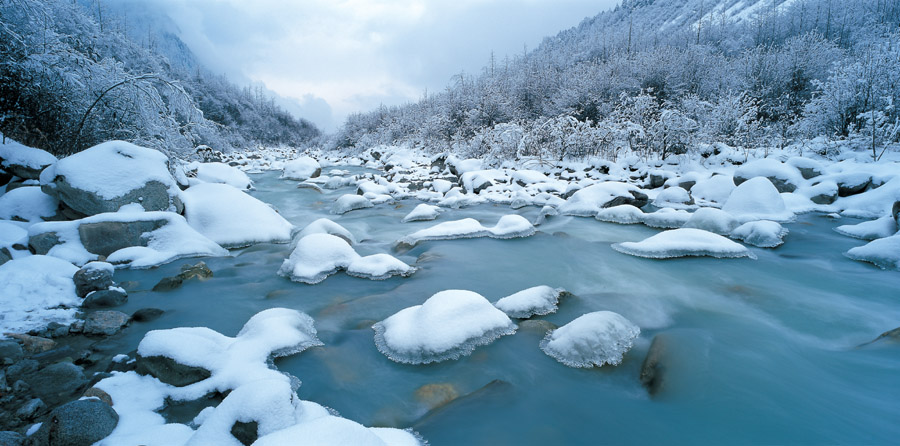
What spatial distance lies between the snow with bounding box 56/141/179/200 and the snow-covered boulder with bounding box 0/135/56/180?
1.29 metres

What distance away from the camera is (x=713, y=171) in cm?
1013

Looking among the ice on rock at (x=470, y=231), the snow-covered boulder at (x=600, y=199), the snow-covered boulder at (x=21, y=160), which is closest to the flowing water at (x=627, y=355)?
the ice on rock at (x=470, y=231)

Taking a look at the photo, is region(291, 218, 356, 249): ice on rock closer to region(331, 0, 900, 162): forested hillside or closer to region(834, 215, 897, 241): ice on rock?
region(834, 215, 897, 241): ice on rock

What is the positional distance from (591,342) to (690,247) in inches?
119

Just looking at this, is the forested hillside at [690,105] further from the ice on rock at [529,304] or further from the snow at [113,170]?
the snow at [113,170]

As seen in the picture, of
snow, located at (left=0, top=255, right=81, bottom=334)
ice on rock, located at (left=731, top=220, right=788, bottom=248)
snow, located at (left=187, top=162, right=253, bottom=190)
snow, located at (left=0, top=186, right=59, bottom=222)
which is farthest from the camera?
snow, located at (left=187, top=162, right=253, bottom=190)

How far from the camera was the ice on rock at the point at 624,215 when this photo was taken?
7.00 m

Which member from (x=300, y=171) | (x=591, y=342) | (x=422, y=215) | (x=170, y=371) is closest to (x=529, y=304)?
(x=591, y=342)

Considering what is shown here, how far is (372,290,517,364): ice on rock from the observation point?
9.04 feet

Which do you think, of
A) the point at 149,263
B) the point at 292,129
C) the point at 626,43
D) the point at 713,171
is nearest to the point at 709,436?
the point at 149,263

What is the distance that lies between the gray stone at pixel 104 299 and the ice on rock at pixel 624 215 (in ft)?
23.6

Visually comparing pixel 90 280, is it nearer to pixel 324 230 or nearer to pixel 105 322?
pixel 105 322

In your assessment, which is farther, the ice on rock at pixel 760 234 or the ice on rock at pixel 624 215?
the ice on rock at pixel 624 215

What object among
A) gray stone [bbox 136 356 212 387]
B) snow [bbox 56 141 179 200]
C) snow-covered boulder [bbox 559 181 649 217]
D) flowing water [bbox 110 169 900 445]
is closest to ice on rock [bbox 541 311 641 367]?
flowing water [bbox 110 169 900 445]
